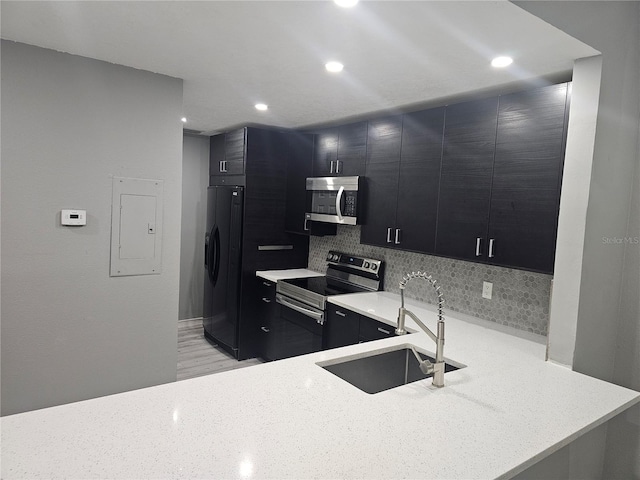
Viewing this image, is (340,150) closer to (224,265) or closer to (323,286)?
(323,286)

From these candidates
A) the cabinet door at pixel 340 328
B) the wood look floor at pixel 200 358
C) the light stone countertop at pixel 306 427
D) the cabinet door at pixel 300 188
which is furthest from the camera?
the cabinet door at pixel 300 188

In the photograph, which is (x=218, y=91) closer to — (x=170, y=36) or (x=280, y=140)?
(x=170, y=36)

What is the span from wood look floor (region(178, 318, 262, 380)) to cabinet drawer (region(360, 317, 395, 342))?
169cm

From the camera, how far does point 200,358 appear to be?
14.1 ft

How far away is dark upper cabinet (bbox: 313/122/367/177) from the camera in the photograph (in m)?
3.48

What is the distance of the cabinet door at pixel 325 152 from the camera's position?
3.79 m

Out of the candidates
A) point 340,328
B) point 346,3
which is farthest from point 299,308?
point 346,3

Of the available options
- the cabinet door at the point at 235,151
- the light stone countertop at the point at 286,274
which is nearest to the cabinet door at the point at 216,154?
the cabinet door at the point at 235,151

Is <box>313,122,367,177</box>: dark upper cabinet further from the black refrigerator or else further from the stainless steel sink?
the stainless steel sink

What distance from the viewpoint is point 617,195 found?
83.0 inches

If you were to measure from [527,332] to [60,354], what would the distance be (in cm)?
278

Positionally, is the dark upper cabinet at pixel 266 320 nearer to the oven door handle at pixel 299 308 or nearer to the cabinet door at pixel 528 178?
the oven door handle at pixel 299 308

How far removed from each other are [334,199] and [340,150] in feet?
1.45

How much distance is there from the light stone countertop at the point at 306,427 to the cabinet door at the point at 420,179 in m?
1.25
